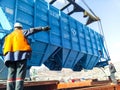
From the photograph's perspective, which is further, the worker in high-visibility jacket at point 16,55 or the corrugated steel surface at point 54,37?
the corrugated steel surface at point 54,37

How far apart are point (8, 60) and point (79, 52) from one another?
10.9 m

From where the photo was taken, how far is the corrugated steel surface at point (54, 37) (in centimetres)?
995

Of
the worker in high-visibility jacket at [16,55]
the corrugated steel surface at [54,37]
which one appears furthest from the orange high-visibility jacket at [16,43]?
the corrugated steel surface at [54,37]

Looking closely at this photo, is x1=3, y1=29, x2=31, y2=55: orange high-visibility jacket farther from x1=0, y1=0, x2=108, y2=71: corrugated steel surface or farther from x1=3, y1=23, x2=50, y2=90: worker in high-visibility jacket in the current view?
x1=0, y1=0, x2=108, y2=71: corrugated steel surface

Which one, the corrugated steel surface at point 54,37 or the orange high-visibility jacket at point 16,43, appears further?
the corrugated steel surface at point 54,37

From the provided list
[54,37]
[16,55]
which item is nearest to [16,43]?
[16,55]

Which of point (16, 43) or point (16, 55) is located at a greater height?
point (16, 43)

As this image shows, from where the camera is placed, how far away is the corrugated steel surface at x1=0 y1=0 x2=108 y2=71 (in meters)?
9.95

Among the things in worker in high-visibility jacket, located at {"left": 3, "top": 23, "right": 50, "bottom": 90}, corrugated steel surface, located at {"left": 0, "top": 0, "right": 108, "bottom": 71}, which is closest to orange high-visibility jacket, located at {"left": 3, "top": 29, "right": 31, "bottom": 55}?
worker in high-visibility jacket, located at {"left": 3, "top": 23, "right": 50, "bottom": 90}

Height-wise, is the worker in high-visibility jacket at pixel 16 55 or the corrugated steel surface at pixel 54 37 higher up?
the corrugated steel surface at pixel 54 37

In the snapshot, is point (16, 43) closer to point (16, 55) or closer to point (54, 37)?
point (16, 55)

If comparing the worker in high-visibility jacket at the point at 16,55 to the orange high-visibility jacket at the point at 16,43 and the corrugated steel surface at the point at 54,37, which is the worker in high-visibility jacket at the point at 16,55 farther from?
the corrugated steel surface at the point at 54,37

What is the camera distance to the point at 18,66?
4.16 meters

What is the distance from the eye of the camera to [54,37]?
1203cm
